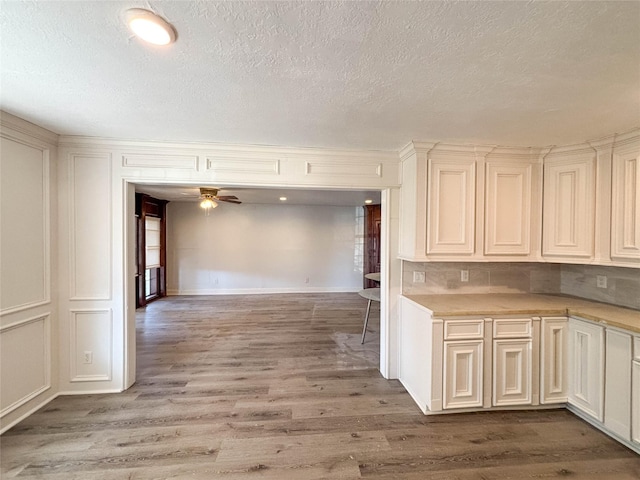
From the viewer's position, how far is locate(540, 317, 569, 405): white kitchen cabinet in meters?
2.20

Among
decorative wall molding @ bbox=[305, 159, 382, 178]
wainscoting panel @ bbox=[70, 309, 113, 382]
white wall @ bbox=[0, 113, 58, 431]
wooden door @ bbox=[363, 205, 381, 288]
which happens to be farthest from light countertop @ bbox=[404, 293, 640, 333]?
wooden door @ bbox=[363, 205, 381, 288]

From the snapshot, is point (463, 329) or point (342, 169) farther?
point (342, 169)

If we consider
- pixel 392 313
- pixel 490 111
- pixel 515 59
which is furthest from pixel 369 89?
pixel 392 313

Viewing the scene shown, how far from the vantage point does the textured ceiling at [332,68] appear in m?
1.05

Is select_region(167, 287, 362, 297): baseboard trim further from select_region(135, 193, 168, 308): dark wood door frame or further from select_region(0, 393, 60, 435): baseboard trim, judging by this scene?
select_region(0, 393, 60, 435): baseboard trim

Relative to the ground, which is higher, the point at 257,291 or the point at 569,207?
the point at 569,207

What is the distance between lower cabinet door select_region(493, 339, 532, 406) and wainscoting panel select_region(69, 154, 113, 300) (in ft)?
11.4

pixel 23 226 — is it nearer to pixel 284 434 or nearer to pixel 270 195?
pixel 284 434

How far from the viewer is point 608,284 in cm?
246

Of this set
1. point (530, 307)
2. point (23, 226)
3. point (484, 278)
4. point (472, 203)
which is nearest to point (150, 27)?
point (23, 226)

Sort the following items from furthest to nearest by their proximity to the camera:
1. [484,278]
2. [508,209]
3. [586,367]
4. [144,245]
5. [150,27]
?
1. [144,245]
2. [484,278]
3. [508,209]
4. [586,367]
5. [150,27]

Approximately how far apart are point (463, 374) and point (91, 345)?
3.31m

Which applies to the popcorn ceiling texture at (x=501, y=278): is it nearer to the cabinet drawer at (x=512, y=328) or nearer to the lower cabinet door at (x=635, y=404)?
the cabinet drawer at (x=512, y=328)

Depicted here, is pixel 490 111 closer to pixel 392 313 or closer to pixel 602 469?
pixel 392 313
